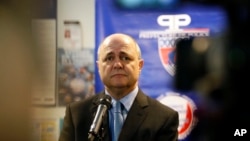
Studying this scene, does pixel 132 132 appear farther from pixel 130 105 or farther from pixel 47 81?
pixel 47 81

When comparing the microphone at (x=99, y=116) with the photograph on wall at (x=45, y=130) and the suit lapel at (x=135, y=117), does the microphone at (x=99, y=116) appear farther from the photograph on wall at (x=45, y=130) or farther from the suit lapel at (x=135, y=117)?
the photograph on wall at (x=45, y=130)

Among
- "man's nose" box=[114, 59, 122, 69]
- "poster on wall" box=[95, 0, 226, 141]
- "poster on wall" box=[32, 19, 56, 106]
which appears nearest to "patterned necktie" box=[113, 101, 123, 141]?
"man's nose" box=[114, 59, 122, 69]

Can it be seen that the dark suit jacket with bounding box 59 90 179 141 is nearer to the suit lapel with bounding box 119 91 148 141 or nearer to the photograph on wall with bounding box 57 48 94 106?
the suit lapel with bounding box 119 91 148 141

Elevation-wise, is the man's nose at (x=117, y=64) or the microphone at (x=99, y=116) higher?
the man's nose at (x=117, y=64)

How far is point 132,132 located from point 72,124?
220 millimetres

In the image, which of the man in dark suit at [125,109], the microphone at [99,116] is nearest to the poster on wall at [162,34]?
the man in dark suit at [125,109]

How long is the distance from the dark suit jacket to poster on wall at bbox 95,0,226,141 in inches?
23.6

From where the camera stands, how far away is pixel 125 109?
1.29 m

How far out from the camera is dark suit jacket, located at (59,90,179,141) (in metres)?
1.19

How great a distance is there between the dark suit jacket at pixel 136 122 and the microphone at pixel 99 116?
0.53ft

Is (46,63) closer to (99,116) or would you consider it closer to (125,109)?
(125,109)


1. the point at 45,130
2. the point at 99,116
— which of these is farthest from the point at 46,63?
the point at 99,116

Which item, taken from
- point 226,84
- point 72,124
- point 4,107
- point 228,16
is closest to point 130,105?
point 72,124

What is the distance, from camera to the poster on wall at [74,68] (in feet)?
6.31
